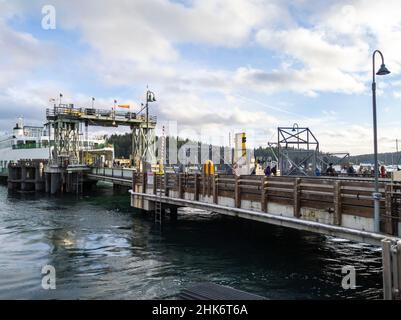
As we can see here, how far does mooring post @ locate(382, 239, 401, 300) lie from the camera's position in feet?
24.9

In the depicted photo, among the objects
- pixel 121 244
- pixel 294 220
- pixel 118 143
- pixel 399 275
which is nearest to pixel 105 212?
pixel 121 244

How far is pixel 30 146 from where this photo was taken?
79.4 meters

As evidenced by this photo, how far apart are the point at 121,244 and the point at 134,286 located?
695 centimetres

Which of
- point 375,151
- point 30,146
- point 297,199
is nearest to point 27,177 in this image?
point 30,146

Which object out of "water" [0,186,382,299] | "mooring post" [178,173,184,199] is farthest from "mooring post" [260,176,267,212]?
"mooring post" [178,173,184,199]

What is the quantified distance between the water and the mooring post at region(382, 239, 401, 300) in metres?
3.89

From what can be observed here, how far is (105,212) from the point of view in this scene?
3184 centimetres

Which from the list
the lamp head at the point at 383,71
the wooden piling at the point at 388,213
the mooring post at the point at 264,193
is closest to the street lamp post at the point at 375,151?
the lamp head at the point at 383,71

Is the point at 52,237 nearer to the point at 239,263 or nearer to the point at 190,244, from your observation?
the point at 190,244

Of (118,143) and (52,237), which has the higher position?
(118,143)

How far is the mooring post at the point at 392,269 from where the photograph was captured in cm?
759

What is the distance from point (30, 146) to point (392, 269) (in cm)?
8254

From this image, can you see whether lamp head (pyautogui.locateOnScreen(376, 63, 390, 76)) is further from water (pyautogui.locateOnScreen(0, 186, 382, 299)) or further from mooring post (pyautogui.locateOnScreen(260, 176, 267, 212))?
water (pyautogui.locateOnScreen(0, 186, 382, 299))
